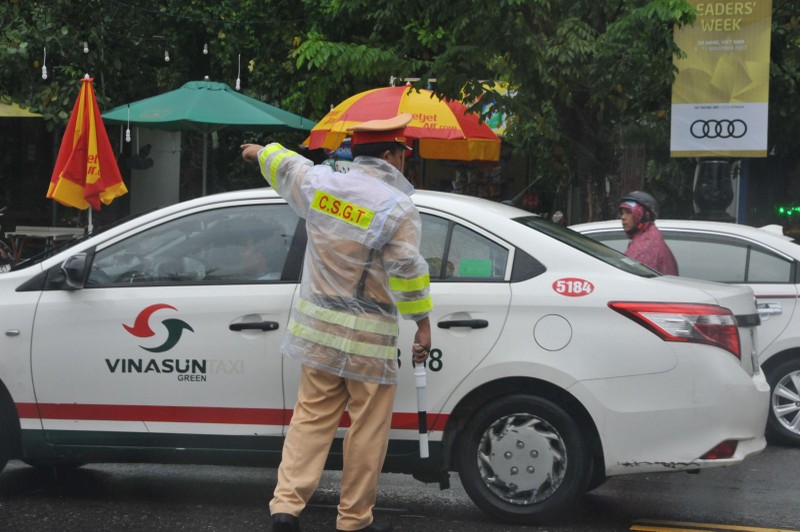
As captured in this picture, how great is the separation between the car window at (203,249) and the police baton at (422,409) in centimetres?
107

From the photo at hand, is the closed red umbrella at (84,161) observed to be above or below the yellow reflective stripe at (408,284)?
above

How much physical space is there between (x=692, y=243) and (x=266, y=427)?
13.7 ft

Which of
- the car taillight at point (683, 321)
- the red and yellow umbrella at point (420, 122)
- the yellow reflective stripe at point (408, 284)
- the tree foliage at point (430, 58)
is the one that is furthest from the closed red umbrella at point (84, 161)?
the car taillight at point (683, 321)

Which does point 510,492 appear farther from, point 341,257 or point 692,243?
point 692,243

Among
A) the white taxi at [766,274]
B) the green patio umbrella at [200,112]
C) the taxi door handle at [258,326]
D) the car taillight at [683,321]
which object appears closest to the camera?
the car taillight at [683,321]

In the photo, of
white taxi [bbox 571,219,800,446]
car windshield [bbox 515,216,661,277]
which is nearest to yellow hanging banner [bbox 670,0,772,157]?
white taxi [bbox 571,219,800,446]

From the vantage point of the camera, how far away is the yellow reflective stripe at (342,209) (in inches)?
191

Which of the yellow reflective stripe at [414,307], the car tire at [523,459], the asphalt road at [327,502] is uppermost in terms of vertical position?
the yellow reflective stripe at [414,307]

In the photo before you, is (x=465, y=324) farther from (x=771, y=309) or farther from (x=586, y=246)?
(x=771, y=309)

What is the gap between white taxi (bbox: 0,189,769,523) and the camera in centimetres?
526

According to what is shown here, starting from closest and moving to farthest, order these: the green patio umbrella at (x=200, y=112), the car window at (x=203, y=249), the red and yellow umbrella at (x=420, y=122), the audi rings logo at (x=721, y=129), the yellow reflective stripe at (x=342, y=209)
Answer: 1. the yellow reflective stripe at (x=342, y=209)
2. the car window at (x=203, y=249)
3. the audi rings logo at (x=721, y=129)
4. the red and yellow umbrella at (x=420, y=122)
5. the green patio umbrella at (x=200, y=112)

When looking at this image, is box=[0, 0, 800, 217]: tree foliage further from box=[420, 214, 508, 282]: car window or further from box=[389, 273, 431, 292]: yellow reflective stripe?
box=[389, 273, 431, 292]: yellow reflective stripe

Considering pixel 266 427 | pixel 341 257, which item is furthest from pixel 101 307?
pixel 341 257

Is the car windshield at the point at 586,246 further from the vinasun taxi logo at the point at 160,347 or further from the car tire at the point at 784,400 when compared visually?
the car tire at the point at 784,400
